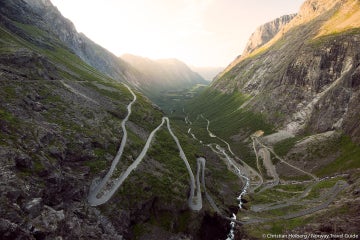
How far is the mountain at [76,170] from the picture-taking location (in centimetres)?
6012

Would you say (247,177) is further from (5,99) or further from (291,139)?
(5,99)

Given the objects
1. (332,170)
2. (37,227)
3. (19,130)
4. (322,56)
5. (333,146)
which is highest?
(322,56)

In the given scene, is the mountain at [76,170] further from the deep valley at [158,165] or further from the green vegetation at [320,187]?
the green vegetation at [320,187]

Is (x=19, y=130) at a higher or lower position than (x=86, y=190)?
higher

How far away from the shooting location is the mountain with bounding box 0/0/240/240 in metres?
60.1

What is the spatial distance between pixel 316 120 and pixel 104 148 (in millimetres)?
110961

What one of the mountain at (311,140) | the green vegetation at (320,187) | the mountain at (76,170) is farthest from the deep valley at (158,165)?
the mountain at (311,140)

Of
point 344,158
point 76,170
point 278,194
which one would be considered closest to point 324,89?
point 344,158

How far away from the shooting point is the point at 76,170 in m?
81.6

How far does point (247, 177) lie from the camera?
13650cm

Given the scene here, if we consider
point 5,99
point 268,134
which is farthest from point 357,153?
point 5,99

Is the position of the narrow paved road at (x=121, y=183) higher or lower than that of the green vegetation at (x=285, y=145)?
lower

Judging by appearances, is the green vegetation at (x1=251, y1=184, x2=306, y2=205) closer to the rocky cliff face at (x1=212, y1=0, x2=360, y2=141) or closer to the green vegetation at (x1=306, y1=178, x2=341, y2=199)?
the green vegetation at (x1=306, y1=178, x2=341, y2=199)

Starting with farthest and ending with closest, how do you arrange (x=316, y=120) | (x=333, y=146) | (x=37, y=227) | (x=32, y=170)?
(x=316, y=120) → (x=333, y=146) → (x=32, y=170) → (x=37, y=227)
